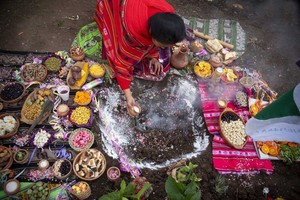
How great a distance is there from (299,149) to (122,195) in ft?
9.85

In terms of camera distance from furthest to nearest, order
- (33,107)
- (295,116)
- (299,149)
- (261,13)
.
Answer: (261,13), (299,149), (33,107), (295,116)

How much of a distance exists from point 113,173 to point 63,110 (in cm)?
123

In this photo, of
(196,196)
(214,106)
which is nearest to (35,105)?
(196,196)

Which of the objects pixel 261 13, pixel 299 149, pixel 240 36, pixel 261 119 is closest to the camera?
pixel 261 119

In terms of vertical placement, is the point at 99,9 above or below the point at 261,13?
above

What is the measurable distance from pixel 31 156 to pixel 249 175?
3.24 m

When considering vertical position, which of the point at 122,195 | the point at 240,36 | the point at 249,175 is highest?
the point at 240,36

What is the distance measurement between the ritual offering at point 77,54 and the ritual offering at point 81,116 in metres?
0.99

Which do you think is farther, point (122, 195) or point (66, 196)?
point (66, 196)

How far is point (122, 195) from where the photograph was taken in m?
2.87

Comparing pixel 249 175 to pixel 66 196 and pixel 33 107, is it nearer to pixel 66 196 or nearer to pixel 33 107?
pixel 66 196

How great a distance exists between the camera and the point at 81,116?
3.81m

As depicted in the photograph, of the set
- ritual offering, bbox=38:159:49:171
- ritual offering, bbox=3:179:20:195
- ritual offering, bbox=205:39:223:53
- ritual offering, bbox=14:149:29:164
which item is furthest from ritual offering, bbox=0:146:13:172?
ritual offering, bbox=205:39:223:53

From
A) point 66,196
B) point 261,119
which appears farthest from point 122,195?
point 261,119
